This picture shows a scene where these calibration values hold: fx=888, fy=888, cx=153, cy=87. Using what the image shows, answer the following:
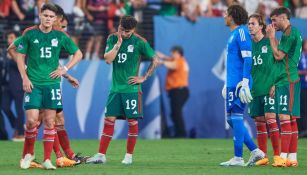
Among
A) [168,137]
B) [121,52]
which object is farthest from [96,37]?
[121,52]

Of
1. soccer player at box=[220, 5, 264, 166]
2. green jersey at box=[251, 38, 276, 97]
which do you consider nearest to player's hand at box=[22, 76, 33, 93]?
soccer player at box=[220, 5, 264, 166]

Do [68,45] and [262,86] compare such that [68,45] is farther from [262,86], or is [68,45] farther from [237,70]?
[262,86]

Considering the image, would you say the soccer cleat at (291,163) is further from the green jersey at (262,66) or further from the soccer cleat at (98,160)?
the soccer cleat at (98,160)

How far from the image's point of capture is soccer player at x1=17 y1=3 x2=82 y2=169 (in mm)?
12141

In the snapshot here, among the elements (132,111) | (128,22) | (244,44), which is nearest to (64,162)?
(132,111)

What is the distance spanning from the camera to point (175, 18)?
21656mm

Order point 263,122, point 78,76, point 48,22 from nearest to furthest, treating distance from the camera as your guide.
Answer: point 48,22, point 263,122, point 78,76

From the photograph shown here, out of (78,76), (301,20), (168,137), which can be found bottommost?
(168,137)

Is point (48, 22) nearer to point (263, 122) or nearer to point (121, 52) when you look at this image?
point (121, 52)

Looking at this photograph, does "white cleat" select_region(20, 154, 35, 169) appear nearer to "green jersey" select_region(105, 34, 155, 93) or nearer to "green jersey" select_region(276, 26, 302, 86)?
"green jersey" select_region(105, 34, 155, 93)

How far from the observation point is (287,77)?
42.7 ft

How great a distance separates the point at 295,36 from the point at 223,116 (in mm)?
9268

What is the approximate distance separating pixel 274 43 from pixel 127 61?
8.09 feet

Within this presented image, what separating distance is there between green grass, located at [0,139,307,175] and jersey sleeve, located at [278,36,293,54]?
170cm
